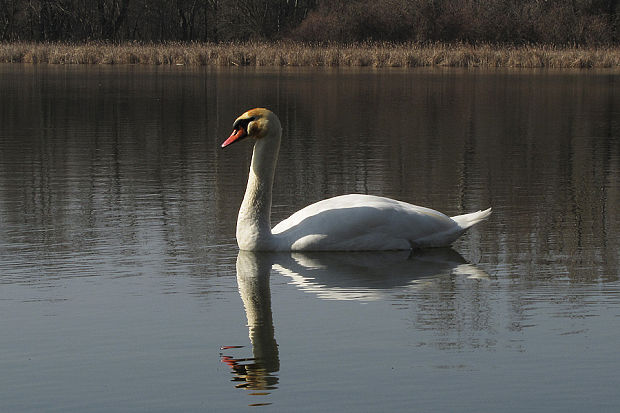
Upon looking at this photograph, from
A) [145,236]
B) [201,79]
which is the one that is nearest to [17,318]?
[145,236]

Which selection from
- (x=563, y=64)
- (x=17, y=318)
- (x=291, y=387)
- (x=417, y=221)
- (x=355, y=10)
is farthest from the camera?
(x=355, y=10)

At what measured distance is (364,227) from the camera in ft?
26.3

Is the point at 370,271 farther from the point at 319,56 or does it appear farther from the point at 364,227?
the point at 319,56

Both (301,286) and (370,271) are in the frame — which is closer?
(301,286)

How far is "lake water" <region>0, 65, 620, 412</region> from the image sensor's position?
490cm

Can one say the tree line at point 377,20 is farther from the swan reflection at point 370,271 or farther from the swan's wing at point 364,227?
the swan reflection at point 370,271

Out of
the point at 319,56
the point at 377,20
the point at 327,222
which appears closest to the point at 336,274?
the point at 327,222

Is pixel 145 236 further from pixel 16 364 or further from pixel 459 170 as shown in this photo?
pixel 459 170

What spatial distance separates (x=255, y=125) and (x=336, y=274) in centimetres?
145

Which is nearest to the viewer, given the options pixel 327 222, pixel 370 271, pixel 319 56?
pixel 370 271

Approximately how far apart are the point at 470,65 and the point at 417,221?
3361 cm

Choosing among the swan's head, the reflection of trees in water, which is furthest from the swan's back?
the swan's head

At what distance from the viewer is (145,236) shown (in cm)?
855

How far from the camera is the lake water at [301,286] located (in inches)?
193
